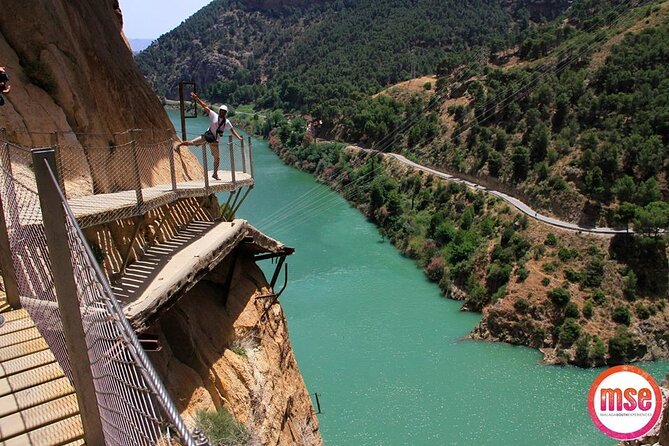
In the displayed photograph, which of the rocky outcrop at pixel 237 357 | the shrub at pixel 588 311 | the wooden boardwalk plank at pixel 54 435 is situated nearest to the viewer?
the wooden boardwalk plank at pixel 54 435

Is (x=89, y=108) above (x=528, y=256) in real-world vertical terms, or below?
above

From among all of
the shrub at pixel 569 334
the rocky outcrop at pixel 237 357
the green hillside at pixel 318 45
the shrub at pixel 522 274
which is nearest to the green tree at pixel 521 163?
the shrub at pixel 522 274

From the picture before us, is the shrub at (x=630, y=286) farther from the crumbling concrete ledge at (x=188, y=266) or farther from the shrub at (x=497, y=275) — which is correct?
the crumbling concrete ledge at (x=188, y=266)

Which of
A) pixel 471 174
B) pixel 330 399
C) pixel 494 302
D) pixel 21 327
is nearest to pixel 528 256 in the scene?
pixel 494 302

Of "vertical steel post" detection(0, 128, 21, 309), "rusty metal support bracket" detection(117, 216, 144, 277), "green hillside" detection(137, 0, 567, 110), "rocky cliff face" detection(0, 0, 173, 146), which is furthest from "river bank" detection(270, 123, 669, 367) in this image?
"green hillside" detection(137, 0, 567, 110)

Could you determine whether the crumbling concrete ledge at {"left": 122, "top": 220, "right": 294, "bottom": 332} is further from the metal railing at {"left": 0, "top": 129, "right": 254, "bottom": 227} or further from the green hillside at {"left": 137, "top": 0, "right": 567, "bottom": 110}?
the green hillside at {"left": 137, "top": 0, "right": 567, "bottom": 110}

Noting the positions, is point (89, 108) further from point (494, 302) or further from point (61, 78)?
point (494, 302)

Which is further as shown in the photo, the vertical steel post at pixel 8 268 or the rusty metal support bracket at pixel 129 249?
the rusty metal support bracket at pixel 129 249
